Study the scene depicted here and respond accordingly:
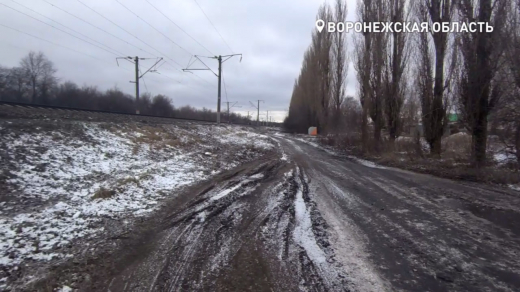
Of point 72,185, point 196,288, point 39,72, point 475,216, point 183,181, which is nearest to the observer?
point 196,288

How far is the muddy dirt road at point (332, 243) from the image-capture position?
3725 millimetres

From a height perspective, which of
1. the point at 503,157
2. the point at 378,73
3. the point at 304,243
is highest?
the point at 378,73

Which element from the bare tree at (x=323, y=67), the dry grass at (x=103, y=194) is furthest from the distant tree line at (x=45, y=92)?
the dry grass at (x=103, y=194)

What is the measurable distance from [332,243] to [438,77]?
1425 cm

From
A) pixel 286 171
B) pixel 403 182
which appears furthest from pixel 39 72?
pixel 403 182

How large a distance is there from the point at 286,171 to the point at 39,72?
61.3 meters

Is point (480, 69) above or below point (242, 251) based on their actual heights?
above

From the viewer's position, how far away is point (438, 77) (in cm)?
1602

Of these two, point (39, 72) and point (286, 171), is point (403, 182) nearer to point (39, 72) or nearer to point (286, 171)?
point (286, 171)

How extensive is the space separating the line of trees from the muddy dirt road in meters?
4.70

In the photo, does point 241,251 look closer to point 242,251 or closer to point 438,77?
point 242,251

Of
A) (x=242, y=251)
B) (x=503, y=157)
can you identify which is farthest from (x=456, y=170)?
(x=242, y=251)

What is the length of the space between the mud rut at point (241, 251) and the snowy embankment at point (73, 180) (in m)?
1.22

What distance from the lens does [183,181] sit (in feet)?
32.4
